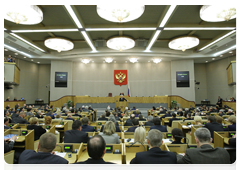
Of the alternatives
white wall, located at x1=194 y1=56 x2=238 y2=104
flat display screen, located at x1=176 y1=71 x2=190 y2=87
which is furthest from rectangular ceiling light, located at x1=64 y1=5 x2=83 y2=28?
white wall, located at x1=194 y1=56 x2=238 y2=104

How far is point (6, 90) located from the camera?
47.3ft


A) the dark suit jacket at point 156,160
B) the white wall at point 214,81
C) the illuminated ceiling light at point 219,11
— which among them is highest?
the illuminated ceiling light at point 219,11

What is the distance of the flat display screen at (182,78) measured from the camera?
16078mm

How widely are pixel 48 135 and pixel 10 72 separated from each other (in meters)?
14.1

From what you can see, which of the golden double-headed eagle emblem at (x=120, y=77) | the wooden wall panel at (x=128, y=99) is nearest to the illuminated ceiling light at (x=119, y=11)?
the wooden wall panel at (x=128, y=99)

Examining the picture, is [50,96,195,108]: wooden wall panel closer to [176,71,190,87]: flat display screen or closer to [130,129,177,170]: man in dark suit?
[176,71,190,87]: flat display screen

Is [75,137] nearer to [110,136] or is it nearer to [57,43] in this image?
[110,136]

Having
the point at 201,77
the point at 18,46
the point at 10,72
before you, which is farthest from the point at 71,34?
the point at 201,77

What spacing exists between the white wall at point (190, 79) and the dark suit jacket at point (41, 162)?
52.6 ft

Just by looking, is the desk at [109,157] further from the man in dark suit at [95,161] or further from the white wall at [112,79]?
the white wall at [112,79]

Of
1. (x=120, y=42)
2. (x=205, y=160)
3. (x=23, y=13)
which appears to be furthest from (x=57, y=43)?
(x=205, y=160)

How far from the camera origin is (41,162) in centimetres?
159

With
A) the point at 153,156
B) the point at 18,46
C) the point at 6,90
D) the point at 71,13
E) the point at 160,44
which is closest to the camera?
the point at 153,156

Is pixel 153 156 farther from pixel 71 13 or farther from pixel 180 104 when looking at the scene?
pixel 180 104
